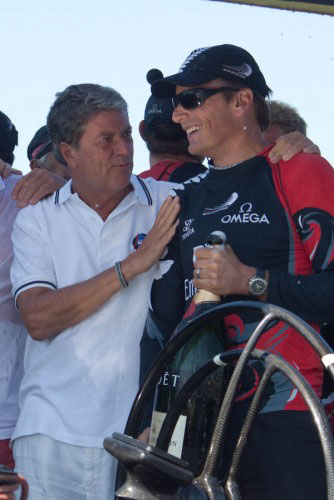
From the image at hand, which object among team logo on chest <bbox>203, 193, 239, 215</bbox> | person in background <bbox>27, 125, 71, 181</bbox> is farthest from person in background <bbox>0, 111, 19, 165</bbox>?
team logo on chest <bbox>203, 193, 239, 215</bbox>

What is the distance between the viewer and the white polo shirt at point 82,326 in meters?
3.30

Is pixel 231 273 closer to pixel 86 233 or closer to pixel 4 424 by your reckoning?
pixel 86 233

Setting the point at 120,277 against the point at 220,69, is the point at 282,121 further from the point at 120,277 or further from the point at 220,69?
the point at 120,277

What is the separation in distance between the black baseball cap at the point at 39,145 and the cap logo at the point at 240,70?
5.90 ft

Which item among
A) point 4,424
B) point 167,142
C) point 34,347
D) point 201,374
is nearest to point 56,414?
point 34,347

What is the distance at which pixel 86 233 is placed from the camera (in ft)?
11.6

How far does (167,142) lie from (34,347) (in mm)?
1231

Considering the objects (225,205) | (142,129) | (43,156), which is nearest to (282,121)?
→ (142,129)

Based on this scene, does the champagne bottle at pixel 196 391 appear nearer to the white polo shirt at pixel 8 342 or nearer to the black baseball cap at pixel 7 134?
the white polo shirt at pixel 8 342

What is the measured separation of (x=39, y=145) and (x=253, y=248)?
2313mm

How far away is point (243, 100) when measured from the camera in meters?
3.15

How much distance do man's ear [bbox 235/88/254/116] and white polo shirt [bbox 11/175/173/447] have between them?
2.03 ft

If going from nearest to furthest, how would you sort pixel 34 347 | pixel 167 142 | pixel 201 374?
1. pixel 201 374
2. pixel 34 347
3. pixel 167 142

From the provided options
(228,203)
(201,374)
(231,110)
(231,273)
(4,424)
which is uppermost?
(231,110)
